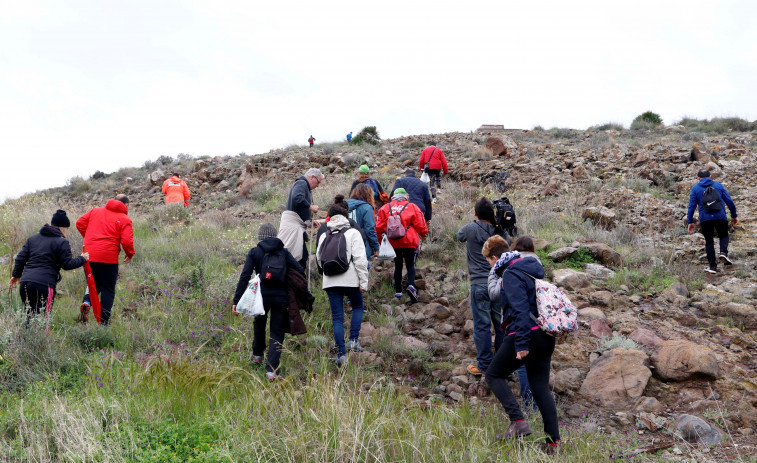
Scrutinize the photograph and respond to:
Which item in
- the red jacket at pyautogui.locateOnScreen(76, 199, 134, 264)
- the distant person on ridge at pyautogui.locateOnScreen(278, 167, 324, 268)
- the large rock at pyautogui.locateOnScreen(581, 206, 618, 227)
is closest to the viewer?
the red jacket at pyautogui.locateOnScreen(76, 199, 134, 264)

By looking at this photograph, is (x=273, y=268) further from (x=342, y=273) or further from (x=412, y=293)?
(x=412, y=293)

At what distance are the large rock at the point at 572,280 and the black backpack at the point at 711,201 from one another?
2.81 meters

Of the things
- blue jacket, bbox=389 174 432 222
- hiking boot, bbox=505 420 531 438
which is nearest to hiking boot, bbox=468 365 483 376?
hiking boot, bbox=505 420 531 438

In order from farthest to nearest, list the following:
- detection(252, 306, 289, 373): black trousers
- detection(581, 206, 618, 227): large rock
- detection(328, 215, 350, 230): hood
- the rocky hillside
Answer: detection(581, 206, 618, 227): large rock < detection(328, 215, 350, 230): hood < detection(252, 306, 289, 373): black trousers < the rocky hillside

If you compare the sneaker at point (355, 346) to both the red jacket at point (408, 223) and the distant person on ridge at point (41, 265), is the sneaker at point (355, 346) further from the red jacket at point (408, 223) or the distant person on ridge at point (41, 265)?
the distant person on ridge at point (41, 265)

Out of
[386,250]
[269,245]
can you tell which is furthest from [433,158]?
[269,245]

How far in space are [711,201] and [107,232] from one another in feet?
31.3

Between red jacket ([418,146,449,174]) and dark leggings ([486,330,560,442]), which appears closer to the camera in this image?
dark leggings ([486,330,560,442])

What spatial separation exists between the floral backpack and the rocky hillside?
54.3 inches

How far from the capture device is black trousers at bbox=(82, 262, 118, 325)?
22.1 feet

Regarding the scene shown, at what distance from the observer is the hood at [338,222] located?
19.5 ft

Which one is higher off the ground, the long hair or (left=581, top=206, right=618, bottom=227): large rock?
the long hair

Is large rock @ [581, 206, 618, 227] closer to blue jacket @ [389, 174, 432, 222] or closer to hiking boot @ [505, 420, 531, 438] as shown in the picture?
blue jacket @ [389, 174, 432, 222]

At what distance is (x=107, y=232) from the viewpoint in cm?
679
